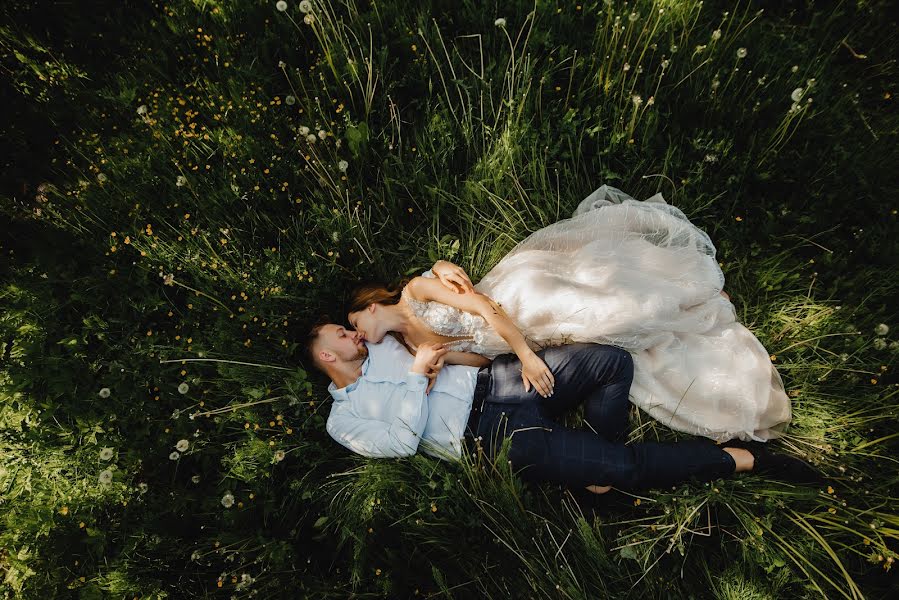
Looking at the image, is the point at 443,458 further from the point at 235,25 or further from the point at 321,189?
the point at 235,25

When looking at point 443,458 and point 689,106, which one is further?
point 689,106

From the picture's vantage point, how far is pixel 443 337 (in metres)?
2.97

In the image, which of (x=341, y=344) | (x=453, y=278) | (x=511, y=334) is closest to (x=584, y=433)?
(x=511, y=334)

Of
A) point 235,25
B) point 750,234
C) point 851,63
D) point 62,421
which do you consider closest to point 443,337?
point 750,234

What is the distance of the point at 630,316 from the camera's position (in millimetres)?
2654

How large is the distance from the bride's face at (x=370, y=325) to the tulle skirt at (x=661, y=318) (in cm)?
69

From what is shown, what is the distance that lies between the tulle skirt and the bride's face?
69 cm

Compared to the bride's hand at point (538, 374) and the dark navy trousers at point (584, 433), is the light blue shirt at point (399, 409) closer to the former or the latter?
the dark navy trousers at point (584, 433)

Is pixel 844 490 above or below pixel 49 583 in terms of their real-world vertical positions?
above

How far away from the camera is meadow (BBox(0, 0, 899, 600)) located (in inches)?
98.8

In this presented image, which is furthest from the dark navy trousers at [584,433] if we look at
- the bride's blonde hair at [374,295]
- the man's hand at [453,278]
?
the bride's blonde hair at [374,295]

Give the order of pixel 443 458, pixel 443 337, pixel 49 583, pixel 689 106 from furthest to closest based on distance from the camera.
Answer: pixel 689 106
pixel 443 337
pixel 443 458
pixel 49 583

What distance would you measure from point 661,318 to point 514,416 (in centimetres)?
101

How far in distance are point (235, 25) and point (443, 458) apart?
140 inches
